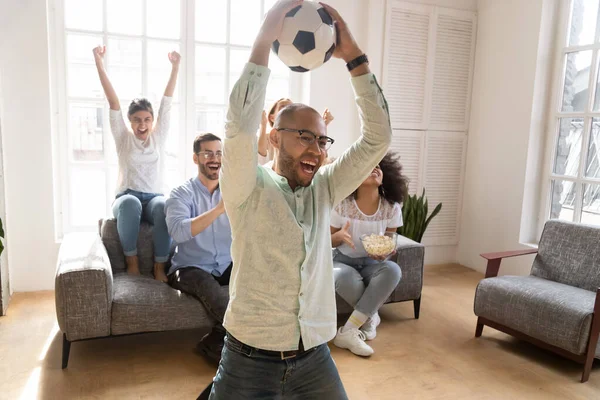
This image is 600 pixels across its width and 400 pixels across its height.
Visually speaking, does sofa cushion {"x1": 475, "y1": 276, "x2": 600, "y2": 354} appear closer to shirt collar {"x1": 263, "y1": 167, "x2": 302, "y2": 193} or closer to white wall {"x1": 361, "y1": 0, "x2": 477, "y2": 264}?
shirt collar {"x1": 263, "y1": 167, "x2": 302, "y2": 193}

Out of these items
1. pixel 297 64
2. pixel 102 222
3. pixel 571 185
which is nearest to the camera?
pixel 297 64

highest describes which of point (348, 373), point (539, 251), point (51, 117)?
point (51, 117)

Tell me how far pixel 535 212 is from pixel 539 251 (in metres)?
1.06

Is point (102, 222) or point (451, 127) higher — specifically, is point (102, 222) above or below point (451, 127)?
below

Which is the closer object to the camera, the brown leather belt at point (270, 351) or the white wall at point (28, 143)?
the brown leather belt at point (270, 351)

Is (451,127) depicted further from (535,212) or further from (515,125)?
(535,212)

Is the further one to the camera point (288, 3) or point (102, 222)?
point (102, 222)

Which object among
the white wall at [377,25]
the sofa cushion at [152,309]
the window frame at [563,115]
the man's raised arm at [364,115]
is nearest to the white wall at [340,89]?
the white wall at [377,25]

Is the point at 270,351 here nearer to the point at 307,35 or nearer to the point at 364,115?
the point at 364,115

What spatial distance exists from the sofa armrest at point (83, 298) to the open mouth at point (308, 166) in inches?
62.2

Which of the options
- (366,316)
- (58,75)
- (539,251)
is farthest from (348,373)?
(58,75)

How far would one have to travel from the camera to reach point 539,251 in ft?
10.7

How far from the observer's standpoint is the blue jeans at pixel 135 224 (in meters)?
2.93

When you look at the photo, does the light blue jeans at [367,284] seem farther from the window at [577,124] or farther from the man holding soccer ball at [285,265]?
the window at [577,124]
